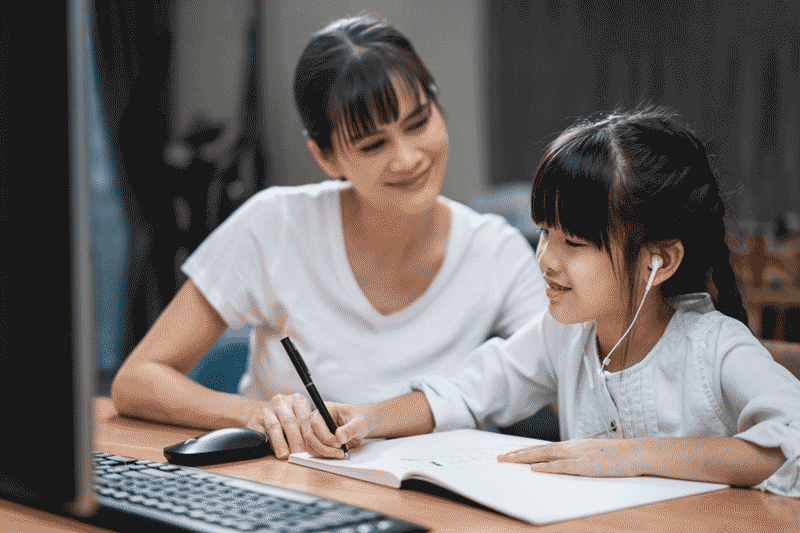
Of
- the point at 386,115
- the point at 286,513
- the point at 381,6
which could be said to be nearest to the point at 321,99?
the point at 386,115

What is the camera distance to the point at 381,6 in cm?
441

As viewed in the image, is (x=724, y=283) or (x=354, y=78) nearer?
(x=724, y=283)

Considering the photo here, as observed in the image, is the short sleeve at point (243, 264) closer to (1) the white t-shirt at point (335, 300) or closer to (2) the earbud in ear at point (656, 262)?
(1) the white t-shirt at point (335, 300)

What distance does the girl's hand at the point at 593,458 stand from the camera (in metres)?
0.83

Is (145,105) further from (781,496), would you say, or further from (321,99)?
(781,496)

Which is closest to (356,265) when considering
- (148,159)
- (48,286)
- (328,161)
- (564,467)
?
(328,161)

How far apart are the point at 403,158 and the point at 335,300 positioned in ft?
0.99

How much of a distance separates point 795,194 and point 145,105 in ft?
11.5

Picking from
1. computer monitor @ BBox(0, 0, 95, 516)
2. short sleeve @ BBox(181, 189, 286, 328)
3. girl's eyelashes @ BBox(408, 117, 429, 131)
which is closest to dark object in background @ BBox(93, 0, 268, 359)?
short sleeve @ BBox(181, 189, 286, 328)

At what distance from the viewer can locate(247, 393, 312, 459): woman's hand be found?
1016 millimetres

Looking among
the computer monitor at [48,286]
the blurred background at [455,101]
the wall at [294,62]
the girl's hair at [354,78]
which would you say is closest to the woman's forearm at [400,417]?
the girl's hair at [354,78]

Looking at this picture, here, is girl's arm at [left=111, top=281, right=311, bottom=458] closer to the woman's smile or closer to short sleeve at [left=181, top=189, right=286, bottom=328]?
short sleeve at [left=181, top=189, right=286, bottom=328]

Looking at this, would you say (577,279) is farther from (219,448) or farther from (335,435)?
(219,448)

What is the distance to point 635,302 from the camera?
1.03 metres
